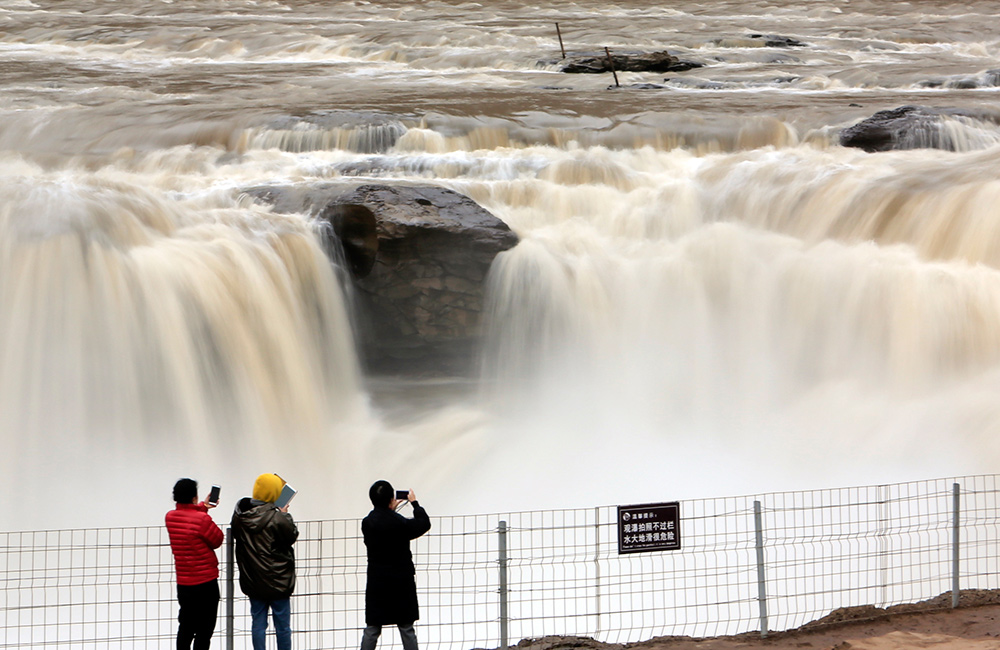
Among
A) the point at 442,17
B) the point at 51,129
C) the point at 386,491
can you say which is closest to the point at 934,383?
the point at 386,491

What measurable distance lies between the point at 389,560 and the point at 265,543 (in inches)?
33.1

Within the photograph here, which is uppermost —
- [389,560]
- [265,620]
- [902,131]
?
[902,131]

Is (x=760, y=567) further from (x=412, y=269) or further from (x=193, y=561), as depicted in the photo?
(x=412, y=269)

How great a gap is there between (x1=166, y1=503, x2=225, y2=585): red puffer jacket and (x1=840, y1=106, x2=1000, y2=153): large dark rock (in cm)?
1522

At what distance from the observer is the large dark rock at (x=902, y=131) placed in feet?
60.8

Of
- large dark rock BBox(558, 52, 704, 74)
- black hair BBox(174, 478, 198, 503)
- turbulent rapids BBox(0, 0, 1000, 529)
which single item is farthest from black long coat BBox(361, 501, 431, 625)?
large dark rock BBox(558, 52, 704, 74)

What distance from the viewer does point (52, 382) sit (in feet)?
38.2

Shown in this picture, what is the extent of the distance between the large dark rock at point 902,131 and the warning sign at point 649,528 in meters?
13.1

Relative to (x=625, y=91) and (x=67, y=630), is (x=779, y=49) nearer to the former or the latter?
(x=625, y=91)

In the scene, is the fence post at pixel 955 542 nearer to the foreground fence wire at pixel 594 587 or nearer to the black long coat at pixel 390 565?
the foreground fence wire at pixel 594 587

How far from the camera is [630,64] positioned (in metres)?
29.9

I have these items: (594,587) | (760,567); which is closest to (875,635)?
(760,567)

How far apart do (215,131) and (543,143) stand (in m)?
6.24

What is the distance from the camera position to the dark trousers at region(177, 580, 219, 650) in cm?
688
